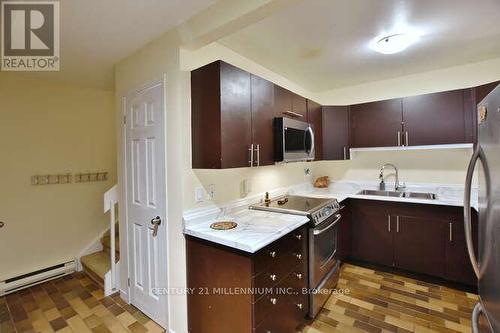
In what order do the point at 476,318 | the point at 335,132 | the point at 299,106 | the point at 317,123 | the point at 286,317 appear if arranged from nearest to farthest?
the point at 476,318, the point at 286,317, the point at 299,106, the point at 317,123, the point at 335,132

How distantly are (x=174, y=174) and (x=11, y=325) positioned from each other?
1.99 meters

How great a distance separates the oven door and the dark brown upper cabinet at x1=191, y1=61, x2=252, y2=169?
2.93 ft

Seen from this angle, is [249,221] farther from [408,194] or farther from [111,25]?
[408,194]

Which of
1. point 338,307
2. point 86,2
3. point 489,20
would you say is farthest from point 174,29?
point 338,307

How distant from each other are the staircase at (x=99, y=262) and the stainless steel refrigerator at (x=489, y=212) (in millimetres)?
3061

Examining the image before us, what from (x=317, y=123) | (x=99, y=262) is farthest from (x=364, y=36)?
(x=99, y=262)

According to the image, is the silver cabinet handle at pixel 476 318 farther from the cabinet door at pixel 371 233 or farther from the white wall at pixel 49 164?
the white wall at pixel 49 164

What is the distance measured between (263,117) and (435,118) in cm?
213

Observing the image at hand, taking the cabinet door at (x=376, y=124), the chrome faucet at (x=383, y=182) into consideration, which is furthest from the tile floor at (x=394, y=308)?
the cabinet door at (x=376, y=124)

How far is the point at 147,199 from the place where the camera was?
2068mm

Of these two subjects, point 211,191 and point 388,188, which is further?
point 388,188

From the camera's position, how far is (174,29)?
1.79 m

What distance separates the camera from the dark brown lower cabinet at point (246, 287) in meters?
1.47

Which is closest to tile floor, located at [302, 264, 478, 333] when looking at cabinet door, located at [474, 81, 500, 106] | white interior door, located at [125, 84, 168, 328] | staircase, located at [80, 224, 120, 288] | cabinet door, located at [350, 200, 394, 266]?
cabinet door, located at [350, 200, 394, 266]
